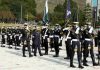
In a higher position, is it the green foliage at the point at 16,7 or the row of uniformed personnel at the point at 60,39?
the green foliage at the point at 16,7

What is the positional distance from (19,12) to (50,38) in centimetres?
10061

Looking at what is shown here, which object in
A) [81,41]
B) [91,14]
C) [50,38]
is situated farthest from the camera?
[91,14]

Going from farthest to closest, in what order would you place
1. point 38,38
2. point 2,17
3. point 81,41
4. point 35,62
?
point 2,17 < point 38,38 < point 35,62 < point 81,41

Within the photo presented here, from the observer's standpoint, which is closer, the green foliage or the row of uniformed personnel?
the row of uniformed personnel

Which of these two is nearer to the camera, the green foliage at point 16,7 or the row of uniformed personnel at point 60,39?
the row of uniformed personnel at point 60,39

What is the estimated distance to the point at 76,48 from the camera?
17641mm

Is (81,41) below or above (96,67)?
above

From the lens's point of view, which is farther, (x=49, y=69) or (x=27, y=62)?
(x=27, y=62)

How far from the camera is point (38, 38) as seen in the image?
22.2m

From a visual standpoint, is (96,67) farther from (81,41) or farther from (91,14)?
(91,14)

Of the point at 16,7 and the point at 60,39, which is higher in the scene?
the point at 16,7

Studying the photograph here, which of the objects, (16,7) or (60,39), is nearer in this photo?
(60,39)

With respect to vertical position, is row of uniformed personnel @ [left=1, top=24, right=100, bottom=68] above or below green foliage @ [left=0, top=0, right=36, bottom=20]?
below

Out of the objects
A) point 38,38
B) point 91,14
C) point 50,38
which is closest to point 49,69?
point 38,38
